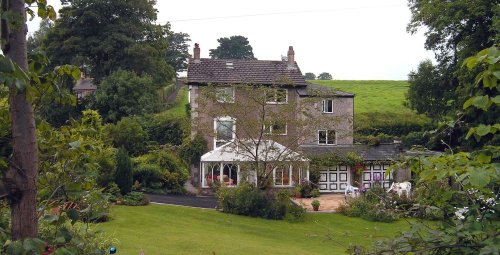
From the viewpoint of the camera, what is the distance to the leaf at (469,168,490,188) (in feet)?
7.69

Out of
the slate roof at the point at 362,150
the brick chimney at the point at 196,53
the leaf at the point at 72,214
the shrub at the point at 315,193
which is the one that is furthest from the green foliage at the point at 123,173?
the leaf at the point at 72,214

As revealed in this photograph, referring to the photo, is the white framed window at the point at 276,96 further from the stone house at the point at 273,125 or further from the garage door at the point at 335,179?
the garage door at the point at 335,179

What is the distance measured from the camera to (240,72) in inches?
1351

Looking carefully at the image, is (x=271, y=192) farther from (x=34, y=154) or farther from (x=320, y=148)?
(x=34, y=154)

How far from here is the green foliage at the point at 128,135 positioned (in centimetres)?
3241

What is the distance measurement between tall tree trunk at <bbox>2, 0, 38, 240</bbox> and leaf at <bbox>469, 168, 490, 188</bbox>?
2.10 m

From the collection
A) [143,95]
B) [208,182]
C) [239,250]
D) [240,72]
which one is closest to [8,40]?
[239,250]

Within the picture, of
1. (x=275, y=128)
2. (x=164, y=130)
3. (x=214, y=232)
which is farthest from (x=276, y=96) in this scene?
(x=164, y=130)

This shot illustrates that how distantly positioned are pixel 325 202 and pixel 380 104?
3211cm

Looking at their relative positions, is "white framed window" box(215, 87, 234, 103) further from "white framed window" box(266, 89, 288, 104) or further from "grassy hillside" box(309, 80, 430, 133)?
"grassy hillside" box(309, 80, 430, 133)

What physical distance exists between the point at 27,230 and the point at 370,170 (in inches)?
1272

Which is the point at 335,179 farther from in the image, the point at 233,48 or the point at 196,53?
the point at 233,48

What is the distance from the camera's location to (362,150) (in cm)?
3406

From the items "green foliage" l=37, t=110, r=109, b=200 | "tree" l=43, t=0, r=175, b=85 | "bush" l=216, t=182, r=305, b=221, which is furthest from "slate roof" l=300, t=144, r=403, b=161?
"green foliage" l=37, t=110, r=109, b=200
